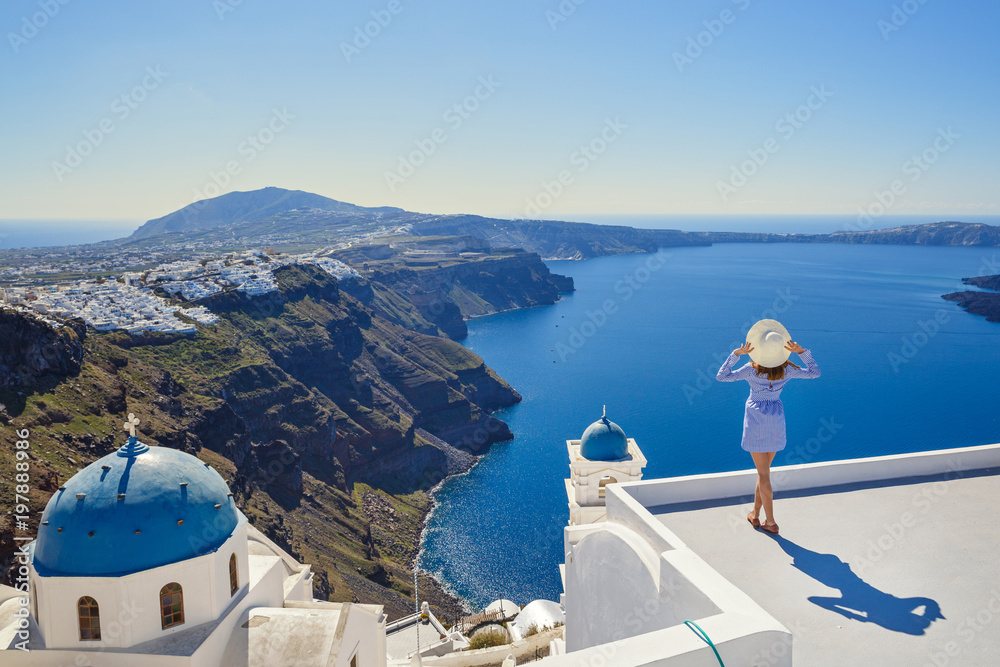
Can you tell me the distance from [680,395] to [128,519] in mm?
81706

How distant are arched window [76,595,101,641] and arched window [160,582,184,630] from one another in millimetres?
1111

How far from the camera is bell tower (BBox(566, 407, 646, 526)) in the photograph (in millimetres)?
20953

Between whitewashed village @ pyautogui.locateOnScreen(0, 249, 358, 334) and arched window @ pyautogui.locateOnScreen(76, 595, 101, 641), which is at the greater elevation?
whitewashed village @ pyautogui.locateOnScreen(0, 249, 358, 334)

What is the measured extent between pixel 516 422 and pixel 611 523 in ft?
267

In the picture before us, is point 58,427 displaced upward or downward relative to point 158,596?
downward

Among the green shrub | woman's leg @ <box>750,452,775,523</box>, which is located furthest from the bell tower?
the green shrub

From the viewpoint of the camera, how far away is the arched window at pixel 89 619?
12.5m

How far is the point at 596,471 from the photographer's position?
21328mm

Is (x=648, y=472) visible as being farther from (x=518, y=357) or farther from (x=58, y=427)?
(x=518, y=357)

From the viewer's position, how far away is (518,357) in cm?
12169

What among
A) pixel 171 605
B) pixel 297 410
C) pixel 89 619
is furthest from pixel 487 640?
pixel 297 410

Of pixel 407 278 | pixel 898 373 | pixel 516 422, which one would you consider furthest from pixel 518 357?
pixel 898 373

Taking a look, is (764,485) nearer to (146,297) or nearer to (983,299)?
→ (146,297)

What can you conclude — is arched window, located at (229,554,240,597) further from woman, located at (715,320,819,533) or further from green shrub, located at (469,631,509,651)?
green shrub, located at (469,631,509,651)
